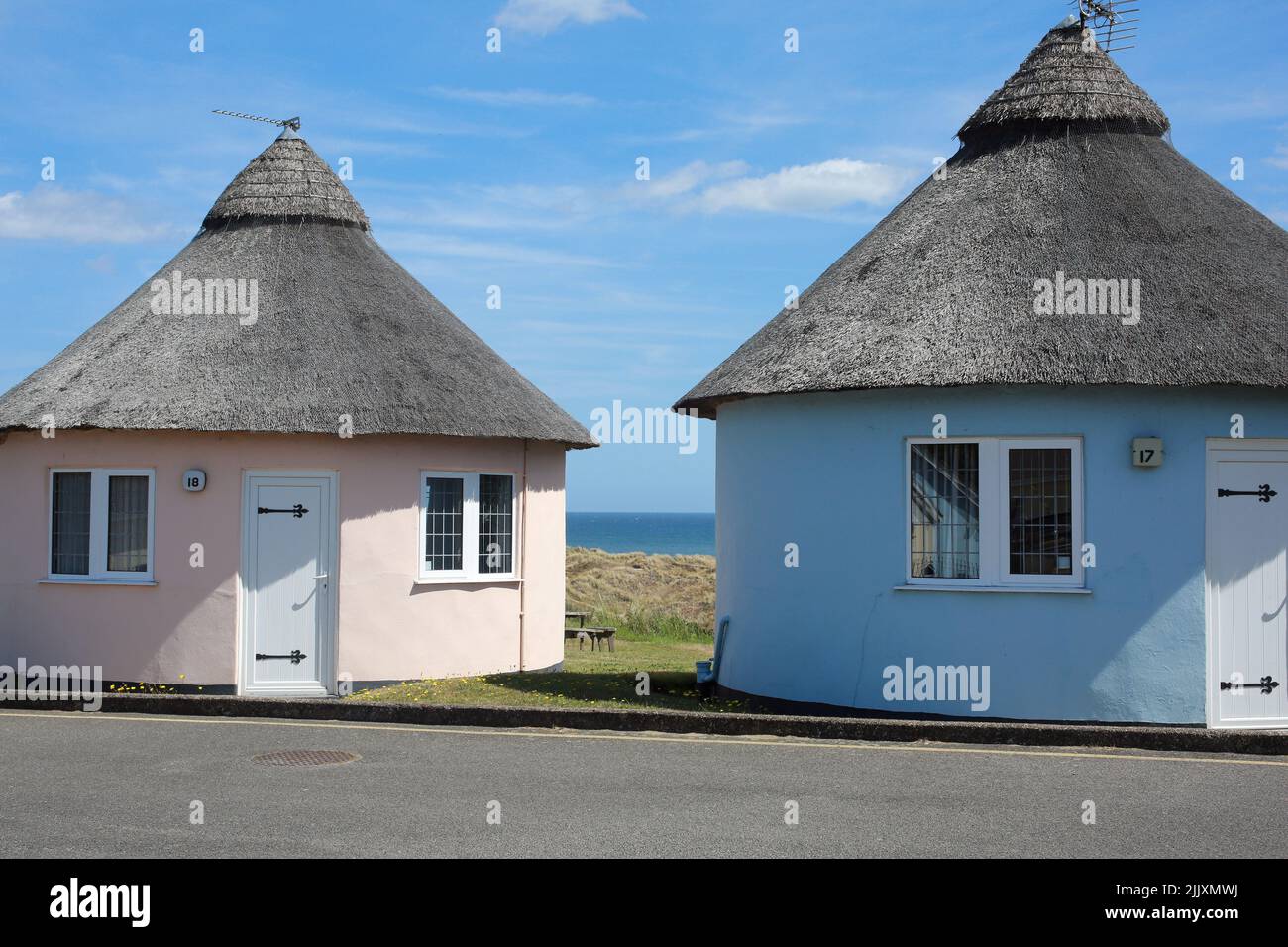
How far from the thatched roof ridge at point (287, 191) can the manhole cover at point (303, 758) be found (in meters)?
9.79

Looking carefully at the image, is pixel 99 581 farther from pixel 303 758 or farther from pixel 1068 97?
pixel 1068 97

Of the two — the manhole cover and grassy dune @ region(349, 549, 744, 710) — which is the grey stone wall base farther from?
the manhole cover

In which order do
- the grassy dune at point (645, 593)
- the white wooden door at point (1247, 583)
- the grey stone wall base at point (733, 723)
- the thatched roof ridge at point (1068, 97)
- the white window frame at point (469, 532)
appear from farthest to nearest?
1. the grassy dune at point (645, 593)
2. the white window frame at point (469, 532)
3. the thatched roof ridge at point (1068, 97)
4. the white wooden door at point (1247, 583)
5. the grey stone wall base at point (733, 723)

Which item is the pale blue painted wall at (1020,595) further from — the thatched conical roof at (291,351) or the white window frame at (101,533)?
the white window frame at (101,533)

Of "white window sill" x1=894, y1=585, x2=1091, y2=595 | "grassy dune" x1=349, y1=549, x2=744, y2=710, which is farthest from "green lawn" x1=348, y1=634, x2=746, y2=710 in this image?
"white window sill" x1=894, y1=585, x2=1091, y2=595

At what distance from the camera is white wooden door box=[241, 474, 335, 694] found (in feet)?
52.5

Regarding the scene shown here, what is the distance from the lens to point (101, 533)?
16344 millimetres

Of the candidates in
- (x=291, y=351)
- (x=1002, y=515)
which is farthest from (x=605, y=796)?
(x=291, y=351)

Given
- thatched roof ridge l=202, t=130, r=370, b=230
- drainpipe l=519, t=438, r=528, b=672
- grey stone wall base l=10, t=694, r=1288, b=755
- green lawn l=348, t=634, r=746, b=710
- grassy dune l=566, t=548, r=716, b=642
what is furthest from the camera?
grassy dune l=566, t=548, r=716, b=642

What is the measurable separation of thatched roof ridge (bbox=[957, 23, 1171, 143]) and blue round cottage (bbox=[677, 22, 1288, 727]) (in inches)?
24.9

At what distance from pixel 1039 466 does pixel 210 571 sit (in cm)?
929

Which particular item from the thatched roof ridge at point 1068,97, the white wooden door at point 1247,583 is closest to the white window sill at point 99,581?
the thatched roof ridge at point 1068,97

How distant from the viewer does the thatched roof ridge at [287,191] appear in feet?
62.2

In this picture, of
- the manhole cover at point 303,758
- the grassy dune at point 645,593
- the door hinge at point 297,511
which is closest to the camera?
the manhole cover at point 303,758
